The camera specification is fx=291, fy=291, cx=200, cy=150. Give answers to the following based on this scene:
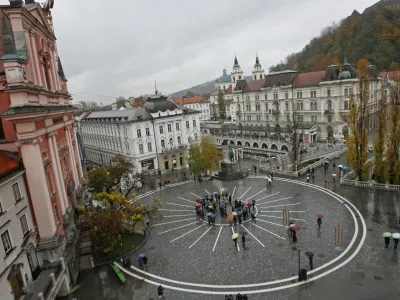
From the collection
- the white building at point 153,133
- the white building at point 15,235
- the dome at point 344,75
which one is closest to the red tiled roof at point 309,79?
the dome at point 344,75

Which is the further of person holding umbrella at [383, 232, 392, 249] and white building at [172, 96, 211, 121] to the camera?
white building at [172, 96, 211, 121]

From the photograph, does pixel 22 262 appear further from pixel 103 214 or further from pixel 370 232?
pixel 370 232

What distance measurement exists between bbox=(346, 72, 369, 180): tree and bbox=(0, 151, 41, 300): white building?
112 feet

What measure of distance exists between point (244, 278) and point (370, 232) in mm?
12382

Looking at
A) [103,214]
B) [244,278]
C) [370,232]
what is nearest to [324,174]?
[370,232]

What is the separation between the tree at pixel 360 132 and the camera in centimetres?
3390

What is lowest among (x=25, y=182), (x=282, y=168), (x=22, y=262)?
(x=282, y=168)

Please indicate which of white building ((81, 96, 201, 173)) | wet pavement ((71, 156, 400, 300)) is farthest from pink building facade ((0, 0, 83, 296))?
white building ((81, 96, 201, 173))

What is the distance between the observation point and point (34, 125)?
18844mm

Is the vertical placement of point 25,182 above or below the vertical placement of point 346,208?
above

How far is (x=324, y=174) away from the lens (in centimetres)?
4256

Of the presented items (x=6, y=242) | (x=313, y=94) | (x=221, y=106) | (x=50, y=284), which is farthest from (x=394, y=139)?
(x=221, y=106)

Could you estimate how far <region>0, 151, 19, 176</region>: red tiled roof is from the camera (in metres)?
16.8

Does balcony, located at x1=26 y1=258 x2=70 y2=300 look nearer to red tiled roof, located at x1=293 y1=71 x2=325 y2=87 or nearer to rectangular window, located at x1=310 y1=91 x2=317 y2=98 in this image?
rectangular window, located at x1=310 y1=91 x2=317 y2=98
